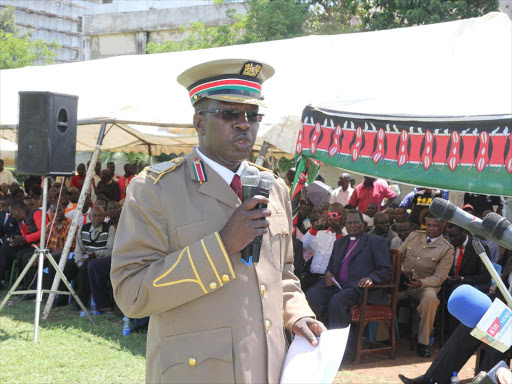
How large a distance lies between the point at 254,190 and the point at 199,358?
23.5 inches

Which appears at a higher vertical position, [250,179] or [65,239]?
[250,179]

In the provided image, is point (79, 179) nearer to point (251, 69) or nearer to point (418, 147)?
point (418, 147)

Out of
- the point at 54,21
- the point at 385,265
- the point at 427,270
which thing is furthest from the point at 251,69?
the point at 54,21

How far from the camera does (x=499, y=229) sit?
6.68 ft

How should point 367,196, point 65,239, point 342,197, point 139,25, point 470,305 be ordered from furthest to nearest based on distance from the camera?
1. point 139,25
2. point 342,197
3. point 367,196
4. point 65,239
5. point 470,305

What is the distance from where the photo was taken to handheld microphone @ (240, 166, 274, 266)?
2.17 metres

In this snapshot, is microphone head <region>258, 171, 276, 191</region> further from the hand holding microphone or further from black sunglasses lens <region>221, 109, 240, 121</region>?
black sunglasses lens <region>221, 109, 240, 121</region>

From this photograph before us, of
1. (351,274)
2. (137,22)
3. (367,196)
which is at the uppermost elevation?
(137,22)

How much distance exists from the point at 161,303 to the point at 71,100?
6255mm

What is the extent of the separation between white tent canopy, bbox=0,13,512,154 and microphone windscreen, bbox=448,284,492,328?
4.75 metres

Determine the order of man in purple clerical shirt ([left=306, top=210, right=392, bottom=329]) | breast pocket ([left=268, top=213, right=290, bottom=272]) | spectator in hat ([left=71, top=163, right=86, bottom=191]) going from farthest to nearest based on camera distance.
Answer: spectator in hat ([left=71, top=163, right=86, bottom=191]), man in purple clerical shirt ([left=306, top=210, right=392, bottom=329]), breast pocket ([left=268, top=213, right=290, bottom=272])

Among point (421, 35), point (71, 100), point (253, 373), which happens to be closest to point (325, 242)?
point (421, 35)

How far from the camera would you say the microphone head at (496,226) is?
2.04 metres

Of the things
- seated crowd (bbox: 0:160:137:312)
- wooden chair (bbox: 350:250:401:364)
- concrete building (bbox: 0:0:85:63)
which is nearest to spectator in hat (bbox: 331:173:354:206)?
seated crowd (bbox: 0:160:137:312)
